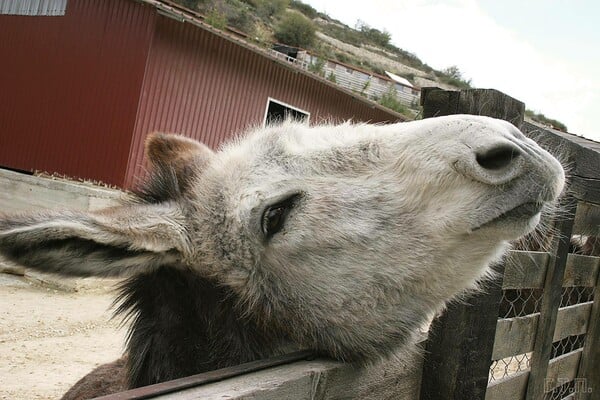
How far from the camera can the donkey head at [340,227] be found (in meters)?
1.64

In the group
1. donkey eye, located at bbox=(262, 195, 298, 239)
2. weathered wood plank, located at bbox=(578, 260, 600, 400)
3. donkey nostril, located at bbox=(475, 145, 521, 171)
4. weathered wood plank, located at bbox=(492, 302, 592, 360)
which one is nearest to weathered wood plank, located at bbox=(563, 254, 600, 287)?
weathered wood plank, located at bbox=(578, 260, 600, 400)

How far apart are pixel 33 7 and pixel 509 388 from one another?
1565 centimetres

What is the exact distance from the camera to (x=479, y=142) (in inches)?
63.9

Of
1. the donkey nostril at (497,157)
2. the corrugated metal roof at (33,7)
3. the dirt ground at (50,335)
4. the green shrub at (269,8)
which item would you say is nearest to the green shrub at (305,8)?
the green shrub at (269,8)

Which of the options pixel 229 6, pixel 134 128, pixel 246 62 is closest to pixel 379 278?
pixel 134 128

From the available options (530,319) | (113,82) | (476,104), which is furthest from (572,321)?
(113,82)

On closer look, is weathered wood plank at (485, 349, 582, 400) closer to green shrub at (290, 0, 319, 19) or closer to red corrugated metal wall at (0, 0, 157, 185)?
red corrugated metal wall at (0, 0, 157, 185)

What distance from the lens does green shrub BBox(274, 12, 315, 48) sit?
58875mm

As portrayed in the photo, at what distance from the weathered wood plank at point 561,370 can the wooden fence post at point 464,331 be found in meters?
1.19

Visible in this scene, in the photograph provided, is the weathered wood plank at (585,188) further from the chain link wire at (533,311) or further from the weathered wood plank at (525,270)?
the chain link wire at (533,311)

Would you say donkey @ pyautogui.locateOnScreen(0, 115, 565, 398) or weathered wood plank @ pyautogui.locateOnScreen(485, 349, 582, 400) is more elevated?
donkey @ pyautogui.locateOnScreen(0, 115, 565, 398)

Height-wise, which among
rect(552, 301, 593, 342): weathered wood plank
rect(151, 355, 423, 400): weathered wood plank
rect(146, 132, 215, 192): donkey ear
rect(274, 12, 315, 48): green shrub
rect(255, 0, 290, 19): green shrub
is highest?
rect(255, 0, 290, 19): green shrub

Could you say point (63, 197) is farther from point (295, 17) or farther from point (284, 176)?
point (295, 17)

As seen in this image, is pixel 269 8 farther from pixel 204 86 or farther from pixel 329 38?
pixel 204 86
